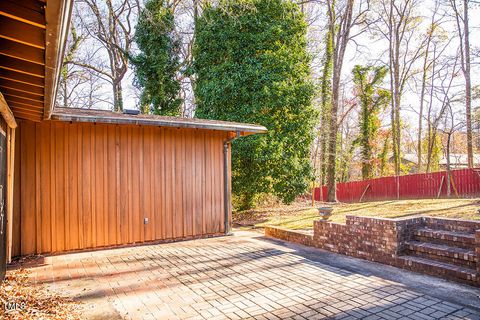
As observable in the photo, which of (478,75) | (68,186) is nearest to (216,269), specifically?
(68,186)

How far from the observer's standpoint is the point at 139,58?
548 inches

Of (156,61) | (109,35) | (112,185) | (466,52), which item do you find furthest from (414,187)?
(109,35)

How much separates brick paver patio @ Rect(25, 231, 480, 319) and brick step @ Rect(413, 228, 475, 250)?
113cm

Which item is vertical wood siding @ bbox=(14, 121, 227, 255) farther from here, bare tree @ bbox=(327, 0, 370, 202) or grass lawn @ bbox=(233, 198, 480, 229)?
bare tree @ bbox=(327, 0, 370, 202)

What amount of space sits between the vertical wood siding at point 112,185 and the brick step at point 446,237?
404 cm

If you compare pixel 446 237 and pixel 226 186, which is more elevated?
pixel 226 186

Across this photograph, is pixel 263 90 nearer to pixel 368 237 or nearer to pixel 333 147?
pixel 333 147

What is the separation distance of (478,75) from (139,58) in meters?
15.3

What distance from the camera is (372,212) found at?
8.50m

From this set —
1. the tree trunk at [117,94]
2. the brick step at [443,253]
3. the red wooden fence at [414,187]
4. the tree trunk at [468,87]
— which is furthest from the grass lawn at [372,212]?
the tree trunk at [117,94]

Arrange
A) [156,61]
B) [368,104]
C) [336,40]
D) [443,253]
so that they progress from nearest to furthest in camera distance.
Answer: [443,253]
[156,61]
[336,40]
[368,104]

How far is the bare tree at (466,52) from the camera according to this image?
48.1ft

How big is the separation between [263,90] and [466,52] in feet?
37.4

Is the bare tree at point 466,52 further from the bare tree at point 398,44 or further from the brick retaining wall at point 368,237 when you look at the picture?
the brick retaining wall at point 368,237
